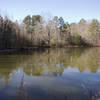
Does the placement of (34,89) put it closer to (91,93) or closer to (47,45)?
(91,93)

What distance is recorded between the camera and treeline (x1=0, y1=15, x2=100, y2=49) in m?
21.1

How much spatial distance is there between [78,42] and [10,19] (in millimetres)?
19855

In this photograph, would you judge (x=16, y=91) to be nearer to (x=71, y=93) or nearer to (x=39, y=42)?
(x=71, y=93)

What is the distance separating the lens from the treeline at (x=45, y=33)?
832 inches

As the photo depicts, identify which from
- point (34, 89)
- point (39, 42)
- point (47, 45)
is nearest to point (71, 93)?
point (34, 89)

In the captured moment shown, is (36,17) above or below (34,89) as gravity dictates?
above

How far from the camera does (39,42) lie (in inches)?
1162

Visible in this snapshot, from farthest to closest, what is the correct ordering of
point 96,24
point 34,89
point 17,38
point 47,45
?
point 96,24
point 47,45
point 17,38
point 34,89

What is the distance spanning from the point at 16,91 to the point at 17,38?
19.4 m

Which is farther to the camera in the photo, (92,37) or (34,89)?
(92,37)

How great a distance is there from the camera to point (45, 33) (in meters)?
32.1

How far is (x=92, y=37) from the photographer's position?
38156 mm


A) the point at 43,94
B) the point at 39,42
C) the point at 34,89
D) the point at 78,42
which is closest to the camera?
the point at 43,94

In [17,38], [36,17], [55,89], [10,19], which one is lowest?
[55,89]
